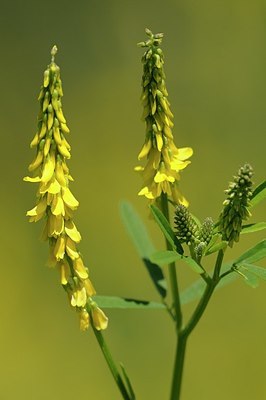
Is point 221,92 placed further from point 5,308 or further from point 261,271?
point 261,271

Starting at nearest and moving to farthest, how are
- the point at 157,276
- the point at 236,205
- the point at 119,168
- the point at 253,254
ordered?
1. the point at 236,205
2. the point at 253,254
3. the point at 157,276
4. the point at 119,168

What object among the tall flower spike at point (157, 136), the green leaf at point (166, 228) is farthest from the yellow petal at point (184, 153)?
the green leaf at point (166, 228)

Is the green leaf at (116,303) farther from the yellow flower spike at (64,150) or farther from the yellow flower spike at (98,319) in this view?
the yellow flower spike at (64,150)

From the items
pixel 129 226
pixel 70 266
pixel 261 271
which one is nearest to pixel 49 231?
pixel 70 266

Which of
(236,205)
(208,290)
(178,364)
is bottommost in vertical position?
(178,364)

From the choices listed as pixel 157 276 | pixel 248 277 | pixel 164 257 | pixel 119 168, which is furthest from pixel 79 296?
pixel 119 168

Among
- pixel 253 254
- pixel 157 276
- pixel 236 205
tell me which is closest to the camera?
pixel 236 205

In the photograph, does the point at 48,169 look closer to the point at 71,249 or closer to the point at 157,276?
the point at 71,249
